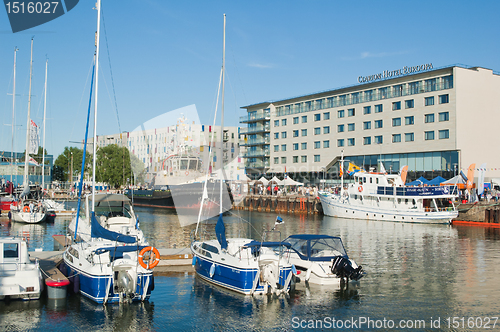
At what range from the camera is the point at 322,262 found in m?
20.2

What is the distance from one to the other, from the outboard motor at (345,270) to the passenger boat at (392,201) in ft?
114

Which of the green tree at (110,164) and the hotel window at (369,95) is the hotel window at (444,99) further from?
the green tree at (110,164)

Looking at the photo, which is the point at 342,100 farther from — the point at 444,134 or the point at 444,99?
the point at 444,134

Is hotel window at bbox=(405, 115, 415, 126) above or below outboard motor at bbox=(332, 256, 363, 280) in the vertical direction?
above

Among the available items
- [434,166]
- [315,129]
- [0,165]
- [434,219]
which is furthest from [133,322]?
[0,165]

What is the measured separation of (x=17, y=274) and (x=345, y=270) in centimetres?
1346

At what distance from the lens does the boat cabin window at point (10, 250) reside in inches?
667

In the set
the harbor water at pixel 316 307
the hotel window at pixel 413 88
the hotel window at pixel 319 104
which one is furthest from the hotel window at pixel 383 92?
the harbor water at pixel 316 307

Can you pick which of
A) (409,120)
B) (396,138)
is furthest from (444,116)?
(396,138)

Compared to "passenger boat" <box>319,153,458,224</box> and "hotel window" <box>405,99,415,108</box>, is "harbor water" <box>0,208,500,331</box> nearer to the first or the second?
"passenger boat" <box>319,153,458,224</box>

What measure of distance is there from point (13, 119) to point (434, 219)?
54722mm

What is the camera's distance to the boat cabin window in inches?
667

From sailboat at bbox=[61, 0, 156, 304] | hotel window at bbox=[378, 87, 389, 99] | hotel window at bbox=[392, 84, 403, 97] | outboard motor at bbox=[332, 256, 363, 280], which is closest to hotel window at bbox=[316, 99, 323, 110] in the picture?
hotel window at bbox=[378, 87, 389, 99]

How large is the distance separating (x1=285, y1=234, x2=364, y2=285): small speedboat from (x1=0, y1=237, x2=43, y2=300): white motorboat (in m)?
11.2
